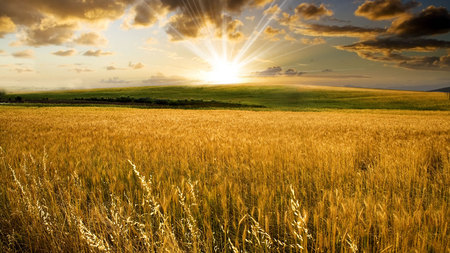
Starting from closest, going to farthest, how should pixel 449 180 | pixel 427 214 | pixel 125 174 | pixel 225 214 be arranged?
pixel 427 214, pixel 225 214, pixel 449 180, pixel 125 174

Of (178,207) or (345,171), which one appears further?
(345,171)

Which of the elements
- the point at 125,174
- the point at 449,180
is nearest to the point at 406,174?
the point at 449,180

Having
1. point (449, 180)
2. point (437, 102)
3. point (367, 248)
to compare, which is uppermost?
point (367, 248)

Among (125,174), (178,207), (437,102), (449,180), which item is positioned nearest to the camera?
(178,207)

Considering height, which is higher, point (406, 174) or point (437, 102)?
point (406, 174)

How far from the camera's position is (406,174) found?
3.16 metres

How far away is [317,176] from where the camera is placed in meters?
3.21

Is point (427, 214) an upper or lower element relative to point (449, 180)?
upper

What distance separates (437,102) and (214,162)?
65965 mm

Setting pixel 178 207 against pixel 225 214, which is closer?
pixel 225 214

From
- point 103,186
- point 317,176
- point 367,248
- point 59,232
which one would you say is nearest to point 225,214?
point 367,248

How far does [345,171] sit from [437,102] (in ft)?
213

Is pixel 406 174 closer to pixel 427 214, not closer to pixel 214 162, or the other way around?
pixel 427 214

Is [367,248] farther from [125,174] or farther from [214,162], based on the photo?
[125,174]
